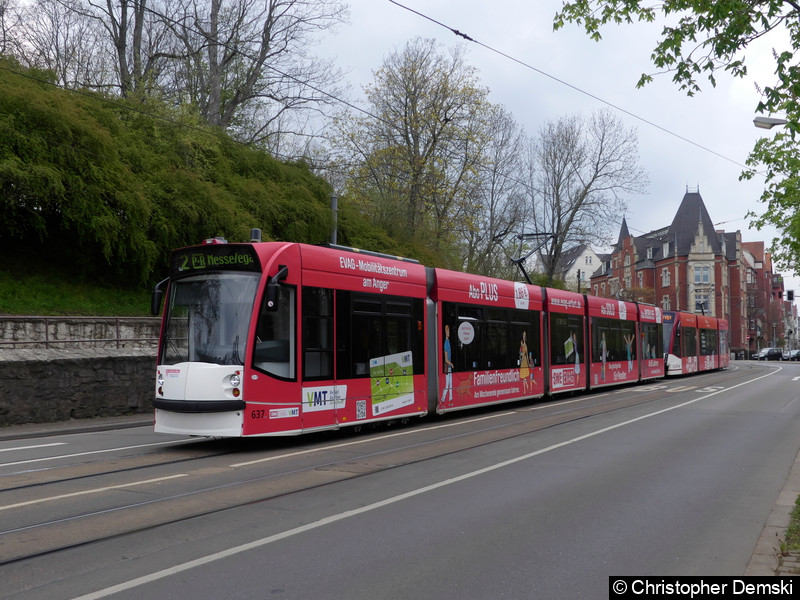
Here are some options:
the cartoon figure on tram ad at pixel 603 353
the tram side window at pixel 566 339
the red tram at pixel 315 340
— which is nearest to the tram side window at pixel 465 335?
the red tram at pixel 315 340

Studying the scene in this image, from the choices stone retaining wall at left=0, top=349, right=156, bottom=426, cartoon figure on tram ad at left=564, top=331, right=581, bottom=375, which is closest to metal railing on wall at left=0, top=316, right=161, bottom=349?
stone retaining wall at left=0, top=349, right=156, bottom=426

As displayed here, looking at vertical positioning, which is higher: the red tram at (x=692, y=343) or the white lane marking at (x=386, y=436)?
the red tram at (x=692, y=343)

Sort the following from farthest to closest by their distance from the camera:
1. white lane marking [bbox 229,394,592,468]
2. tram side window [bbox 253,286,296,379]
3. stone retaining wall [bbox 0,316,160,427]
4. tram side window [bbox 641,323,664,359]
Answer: tram side window [bbox 641,323,664,359], stone retaining wall [bbox 0,316,160,427], tram side window [bbox 253,286,296,379], white lane marking [bbox 229,394,592,468]

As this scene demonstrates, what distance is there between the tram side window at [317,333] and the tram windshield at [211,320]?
111 centimetres

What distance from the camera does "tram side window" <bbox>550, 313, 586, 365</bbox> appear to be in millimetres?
21625

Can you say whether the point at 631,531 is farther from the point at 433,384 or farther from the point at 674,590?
the point at 433,384

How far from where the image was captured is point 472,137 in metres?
36.2

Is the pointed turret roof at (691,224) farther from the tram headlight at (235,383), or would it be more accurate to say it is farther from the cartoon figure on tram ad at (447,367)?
the tram headlight at (235,383)

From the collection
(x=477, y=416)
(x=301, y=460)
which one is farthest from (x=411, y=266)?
(x=301, y=460)

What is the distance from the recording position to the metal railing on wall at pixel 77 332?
16453 millimetres

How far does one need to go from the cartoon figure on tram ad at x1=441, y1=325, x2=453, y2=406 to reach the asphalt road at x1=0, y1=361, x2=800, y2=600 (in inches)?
108

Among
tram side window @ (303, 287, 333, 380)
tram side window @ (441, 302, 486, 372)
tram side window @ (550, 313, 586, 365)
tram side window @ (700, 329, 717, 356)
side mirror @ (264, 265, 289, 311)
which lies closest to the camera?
side mirror @ (264, 265, 289, 311)

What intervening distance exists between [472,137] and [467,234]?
5.45 m

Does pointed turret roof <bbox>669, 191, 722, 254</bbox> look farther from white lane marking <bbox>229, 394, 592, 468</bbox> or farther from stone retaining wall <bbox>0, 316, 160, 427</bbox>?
stone retaining wall <bbox>0, 316, 160, 427</bbox>
